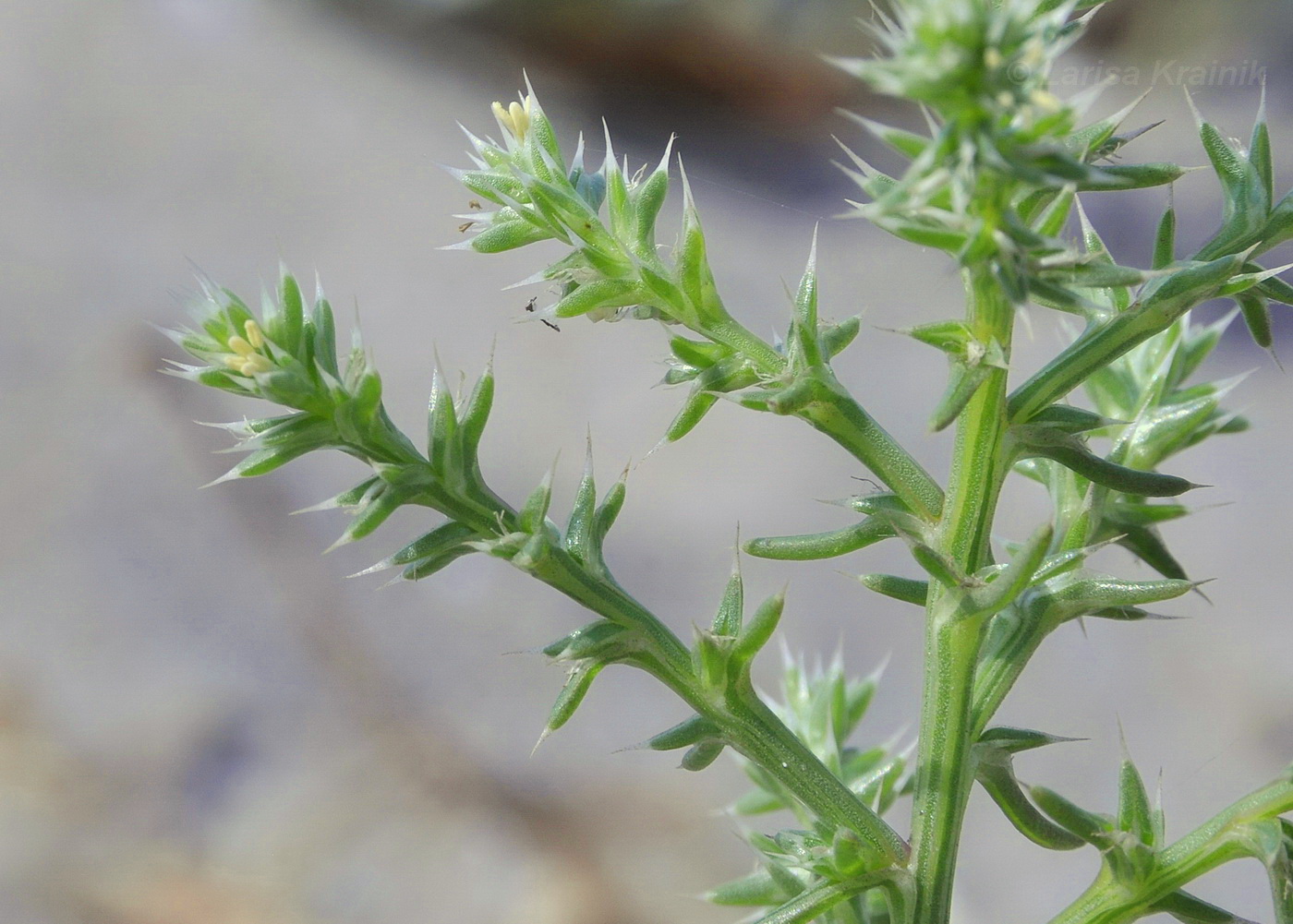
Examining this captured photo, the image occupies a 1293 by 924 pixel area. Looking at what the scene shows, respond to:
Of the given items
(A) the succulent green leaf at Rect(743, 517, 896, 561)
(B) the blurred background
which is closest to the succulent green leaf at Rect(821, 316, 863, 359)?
(A) the succulent green leaf at Rect(743, 517, 896, 561)

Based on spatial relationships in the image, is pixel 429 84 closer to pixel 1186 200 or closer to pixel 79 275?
pixel 79 275

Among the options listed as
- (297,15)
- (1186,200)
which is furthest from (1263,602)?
(297,15)

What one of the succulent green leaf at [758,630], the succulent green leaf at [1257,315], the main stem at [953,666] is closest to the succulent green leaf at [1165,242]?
the succulent green leaf at [1257,315]

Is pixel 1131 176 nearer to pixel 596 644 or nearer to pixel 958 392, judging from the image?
pixel 958 392

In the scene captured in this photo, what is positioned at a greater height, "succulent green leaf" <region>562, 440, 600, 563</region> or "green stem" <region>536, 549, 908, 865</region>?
"succulent green leaf" <region>562, 440, 600, 563</region>

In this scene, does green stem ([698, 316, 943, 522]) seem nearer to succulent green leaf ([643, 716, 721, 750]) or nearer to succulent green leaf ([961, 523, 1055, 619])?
succulent green leaf ([961, 523, 1055, 619])

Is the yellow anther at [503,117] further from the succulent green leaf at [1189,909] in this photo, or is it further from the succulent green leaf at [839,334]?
the succulent green leaf at [1189,909]
